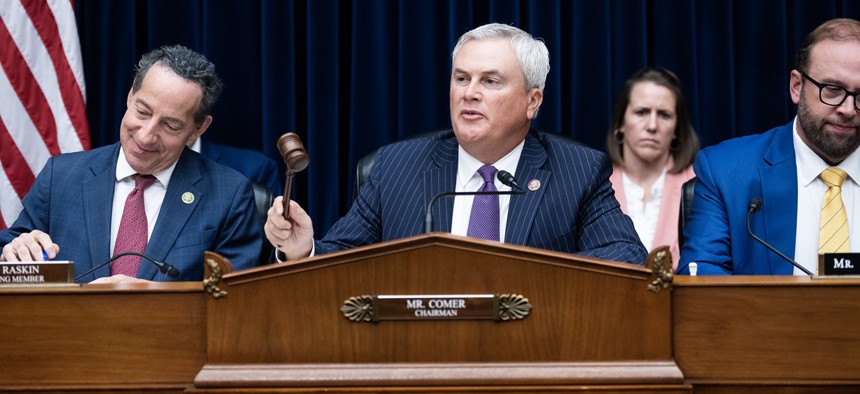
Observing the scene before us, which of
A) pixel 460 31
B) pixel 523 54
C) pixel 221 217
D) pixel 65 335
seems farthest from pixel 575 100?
pixel 65 335

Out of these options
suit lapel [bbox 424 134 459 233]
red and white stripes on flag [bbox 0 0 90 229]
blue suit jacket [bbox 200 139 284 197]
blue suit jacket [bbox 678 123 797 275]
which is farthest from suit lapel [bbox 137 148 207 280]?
blue suit jacket [bbox 678 123 797 275]

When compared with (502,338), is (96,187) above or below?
above

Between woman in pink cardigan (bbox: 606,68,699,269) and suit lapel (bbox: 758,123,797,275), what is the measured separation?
1.29 meters

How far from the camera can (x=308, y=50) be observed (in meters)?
4.27

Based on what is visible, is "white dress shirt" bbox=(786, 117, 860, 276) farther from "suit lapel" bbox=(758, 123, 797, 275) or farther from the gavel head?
the gavel head

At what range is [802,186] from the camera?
2.83 meters

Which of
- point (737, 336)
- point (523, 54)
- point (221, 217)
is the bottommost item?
point (737, 336)

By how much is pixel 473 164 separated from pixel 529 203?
234 mm

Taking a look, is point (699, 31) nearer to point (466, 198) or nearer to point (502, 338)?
point (466, 198)

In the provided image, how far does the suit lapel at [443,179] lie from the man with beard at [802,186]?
2.09 ft

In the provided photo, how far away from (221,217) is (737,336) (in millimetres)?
1615

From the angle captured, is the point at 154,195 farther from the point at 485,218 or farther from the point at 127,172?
the point at 485,218

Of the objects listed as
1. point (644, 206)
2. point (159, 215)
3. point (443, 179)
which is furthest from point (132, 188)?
point (644, 206)

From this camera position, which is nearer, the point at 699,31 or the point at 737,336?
the point at 737,336
